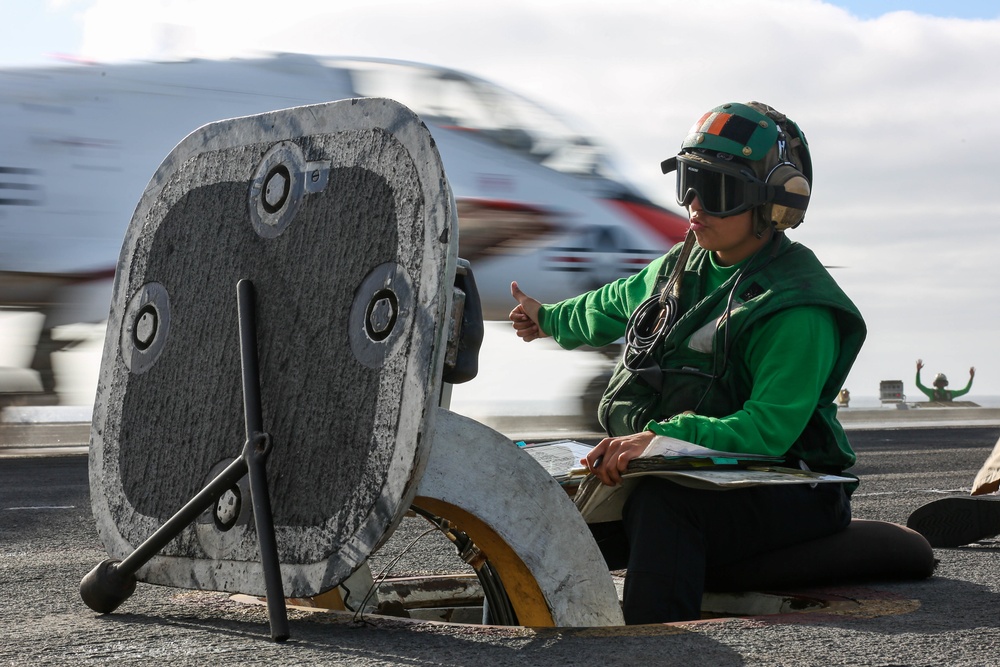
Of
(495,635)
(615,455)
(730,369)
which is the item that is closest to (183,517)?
(495,635)

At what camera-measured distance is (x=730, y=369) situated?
2725mm

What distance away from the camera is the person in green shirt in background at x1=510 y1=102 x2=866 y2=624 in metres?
2.51

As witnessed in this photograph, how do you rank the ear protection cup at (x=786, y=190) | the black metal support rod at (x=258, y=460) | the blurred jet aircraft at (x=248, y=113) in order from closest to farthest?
the black metal support rod at (x=258, y=460), the ear protection cup at (x=786, y=190), the blurred jet aircraft at (x=248, y=113)

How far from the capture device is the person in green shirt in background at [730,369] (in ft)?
8.23

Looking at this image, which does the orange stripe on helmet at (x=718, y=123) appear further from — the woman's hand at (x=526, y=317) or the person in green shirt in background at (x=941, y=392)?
the person in green shirt in background at (x=941, y=392)

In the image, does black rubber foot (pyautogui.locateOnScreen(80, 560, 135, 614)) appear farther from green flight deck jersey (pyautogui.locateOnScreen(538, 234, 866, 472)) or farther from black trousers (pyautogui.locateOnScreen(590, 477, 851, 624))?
green flight deck jersey (pyautogui.locateOnScreen(538, 234, 866, 472))

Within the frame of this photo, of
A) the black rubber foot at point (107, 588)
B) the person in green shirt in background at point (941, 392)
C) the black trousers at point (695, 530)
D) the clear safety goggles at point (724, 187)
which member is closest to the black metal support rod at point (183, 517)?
the black rubber foot at point (107, 588)

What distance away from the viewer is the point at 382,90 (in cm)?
1155

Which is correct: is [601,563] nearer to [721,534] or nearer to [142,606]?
[721,534]

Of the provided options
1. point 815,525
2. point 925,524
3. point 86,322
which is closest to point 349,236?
point 815,525

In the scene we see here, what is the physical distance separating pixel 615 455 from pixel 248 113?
9.31 meters

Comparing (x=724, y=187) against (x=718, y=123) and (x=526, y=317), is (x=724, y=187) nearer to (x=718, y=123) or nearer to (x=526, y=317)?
(x=718, y=123)

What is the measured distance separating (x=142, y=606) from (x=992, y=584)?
78.2 inches

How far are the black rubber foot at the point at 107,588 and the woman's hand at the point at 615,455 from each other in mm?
955
